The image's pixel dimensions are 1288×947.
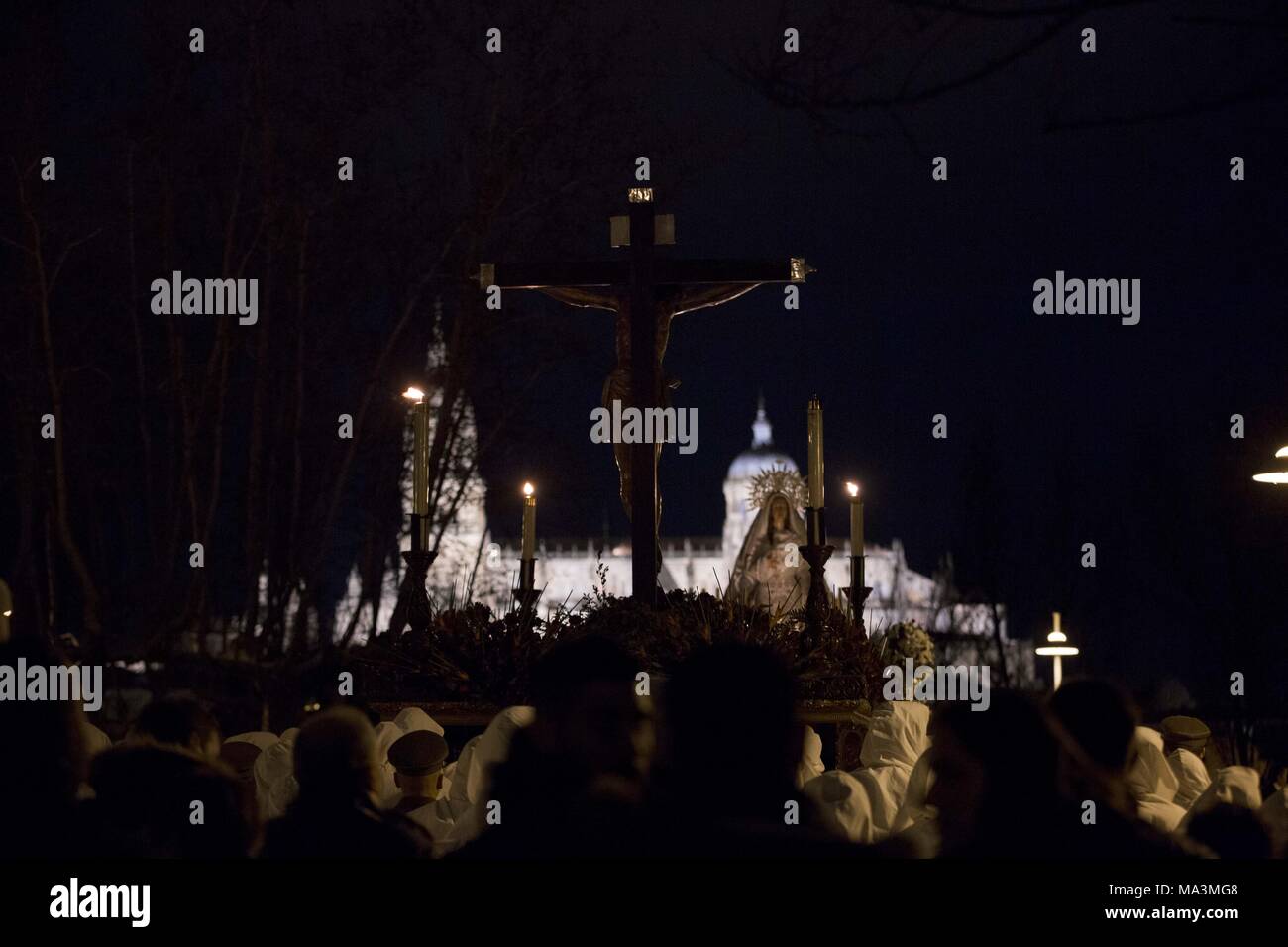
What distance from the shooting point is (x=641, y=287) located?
9.41m

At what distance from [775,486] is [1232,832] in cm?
997

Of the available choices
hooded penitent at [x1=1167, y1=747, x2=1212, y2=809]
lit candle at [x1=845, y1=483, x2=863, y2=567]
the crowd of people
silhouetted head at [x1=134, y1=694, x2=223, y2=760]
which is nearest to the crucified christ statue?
lit candle at [x1=845, y1=483, x2=863, y2=567]

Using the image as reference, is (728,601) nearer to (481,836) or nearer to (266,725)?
(481,836)

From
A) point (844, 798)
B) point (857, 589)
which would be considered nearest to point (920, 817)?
point (844, 798)

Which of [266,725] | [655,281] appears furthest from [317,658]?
[655,281]

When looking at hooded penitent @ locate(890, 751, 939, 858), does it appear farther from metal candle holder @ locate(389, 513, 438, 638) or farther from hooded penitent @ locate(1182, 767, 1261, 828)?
metal candle holder @ locate(389, 513, 438, 638)

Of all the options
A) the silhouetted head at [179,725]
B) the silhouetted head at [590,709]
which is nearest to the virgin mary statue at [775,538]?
the silhouetted head at [179,725]

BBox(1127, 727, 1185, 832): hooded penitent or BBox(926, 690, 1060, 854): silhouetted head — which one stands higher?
BBox(926, 690, 1060, 854): silhouetted head

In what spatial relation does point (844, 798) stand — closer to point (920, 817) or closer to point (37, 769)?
point (920, 817)

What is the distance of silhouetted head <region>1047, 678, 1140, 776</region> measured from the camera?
12.5ft

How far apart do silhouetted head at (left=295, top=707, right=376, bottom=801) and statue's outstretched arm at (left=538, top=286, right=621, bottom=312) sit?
577 cm

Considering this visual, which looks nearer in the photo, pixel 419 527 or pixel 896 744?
pixel 896 744

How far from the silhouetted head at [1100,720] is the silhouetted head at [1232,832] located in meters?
0.24

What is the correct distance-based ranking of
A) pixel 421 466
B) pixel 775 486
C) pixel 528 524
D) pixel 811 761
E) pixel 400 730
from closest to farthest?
pixel 811 761 → pixel 400 730 → pixel 421 466 → pixel 528 524 → pixel 775 486
